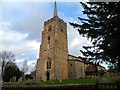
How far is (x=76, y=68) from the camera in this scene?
121ft

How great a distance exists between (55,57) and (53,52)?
1151mm

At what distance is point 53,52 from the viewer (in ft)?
113

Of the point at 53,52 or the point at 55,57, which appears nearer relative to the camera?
the point at 55,57

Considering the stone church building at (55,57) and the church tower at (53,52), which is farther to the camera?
the stone church building at (55,57)

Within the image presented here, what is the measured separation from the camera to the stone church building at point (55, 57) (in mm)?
Result: 33875

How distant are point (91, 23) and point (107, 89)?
3195 millimetres

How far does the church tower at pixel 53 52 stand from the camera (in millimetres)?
33750

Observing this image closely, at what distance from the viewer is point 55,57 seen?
33875 millimetres

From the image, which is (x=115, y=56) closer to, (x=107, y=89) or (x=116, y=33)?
(x=116, y=33)

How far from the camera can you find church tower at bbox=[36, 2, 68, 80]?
33750 mm

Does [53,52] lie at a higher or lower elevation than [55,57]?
higher

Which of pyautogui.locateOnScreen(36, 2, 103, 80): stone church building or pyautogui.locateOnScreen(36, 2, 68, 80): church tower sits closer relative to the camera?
pyautogui.locateOnScreen(36, 2, 68, 80): church tower

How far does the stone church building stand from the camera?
33.9 metres

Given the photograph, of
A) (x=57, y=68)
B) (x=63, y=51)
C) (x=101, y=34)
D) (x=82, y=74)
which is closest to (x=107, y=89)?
(x=101, y=34)
